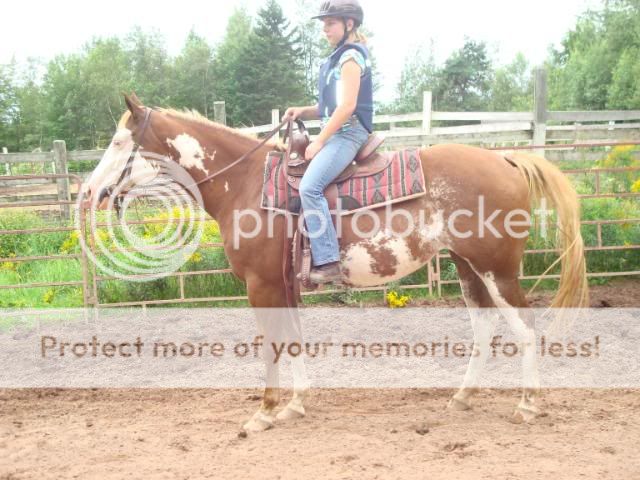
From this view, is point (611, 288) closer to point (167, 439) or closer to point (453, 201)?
point (453, 201)

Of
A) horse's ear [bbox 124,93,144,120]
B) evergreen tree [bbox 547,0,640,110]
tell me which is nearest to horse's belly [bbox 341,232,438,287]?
horse's ear [bbox 124,93,144,120]

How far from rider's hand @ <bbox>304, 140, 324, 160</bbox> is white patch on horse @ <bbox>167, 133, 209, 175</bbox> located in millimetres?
763

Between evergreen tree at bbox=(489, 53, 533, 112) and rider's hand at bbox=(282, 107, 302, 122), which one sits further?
evergreen tree at bbox=(489, 53, 533, 112)

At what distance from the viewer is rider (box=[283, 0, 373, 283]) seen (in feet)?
12.7

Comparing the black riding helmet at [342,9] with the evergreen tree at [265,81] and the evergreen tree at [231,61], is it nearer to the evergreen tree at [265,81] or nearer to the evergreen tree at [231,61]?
the evergreen tree at [231,61]

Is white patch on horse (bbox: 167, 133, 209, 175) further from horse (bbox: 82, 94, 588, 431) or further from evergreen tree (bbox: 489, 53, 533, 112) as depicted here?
evergreen tree (bbox: 489, 53, 533, 112)

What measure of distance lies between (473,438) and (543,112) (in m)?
7.50

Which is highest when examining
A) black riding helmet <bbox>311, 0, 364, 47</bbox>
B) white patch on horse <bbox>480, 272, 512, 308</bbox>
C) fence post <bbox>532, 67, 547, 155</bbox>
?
fence post <bbox>532, 67, 547, 155</bbox>

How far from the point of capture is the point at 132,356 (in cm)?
571

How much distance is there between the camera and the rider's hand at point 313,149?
13.2 ft

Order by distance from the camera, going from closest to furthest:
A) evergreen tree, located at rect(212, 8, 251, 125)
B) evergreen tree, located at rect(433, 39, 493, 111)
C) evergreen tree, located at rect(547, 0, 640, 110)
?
evergreen tree, located at rect(547, 0, 640, 110) < evergreen tree, located at rect(212, 8, 251, 125) < evergreen tree, located at rect(433, 39, 493, 111)

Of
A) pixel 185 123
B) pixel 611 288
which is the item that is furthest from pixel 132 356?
pixel 611 288

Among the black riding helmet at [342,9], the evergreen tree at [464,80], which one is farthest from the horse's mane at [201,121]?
the evergreen tree at [464,80]

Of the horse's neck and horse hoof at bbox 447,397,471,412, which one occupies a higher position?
the horse's neck
